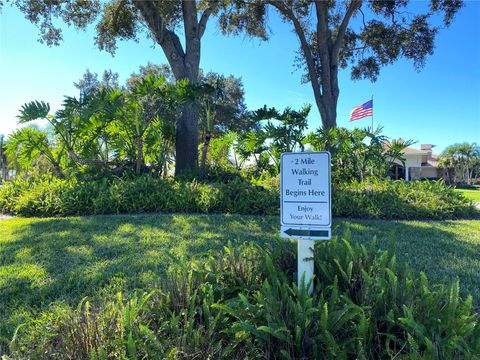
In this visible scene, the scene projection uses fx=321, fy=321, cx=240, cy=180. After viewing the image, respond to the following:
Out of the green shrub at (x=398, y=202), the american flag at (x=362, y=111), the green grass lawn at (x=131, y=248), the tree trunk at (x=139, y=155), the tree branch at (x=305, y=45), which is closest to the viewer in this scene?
the green grass lawn at (x=131, y=248)

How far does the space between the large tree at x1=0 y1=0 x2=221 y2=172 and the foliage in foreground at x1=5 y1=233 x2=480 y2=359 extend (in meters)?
7.35

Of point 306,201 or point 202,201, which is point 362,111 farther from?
point 306,201

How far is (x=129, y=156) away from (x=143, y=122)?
111 cm

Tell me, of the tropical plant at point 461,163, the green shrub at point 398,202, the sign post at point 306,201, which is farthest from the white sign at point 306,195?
the tropical plant at point 461,163

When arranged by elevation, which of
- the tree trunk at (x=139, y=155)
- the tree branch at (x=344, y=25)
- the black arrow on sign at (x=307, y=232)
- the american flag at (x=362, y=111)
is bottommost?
the black arrow on sign at (x=307, y=232)

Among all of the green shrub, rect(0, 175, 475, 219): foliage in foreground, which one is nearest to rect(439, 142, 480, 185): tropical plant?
the green shrub

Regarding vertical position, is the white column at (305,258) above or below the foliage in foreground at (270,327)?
above

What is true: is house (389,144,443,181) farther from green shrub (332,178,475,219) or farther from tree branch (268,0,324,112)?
green shrub (332,178,475,219)

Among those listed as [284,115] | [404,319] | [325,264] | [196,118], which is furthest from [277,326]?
[196,118]

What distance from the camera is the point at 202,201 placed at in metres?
6.63

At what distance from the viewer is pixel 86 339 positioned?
1.85 meters

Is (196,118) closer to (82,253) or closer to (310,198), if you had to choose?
(82,253)

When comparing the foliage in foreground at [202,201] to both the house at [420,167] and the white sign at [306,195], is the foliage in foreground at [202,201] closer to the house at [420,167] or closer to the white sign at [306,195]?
the white sign at [306,195]

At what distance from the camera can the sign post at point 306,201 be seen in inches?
88.0
